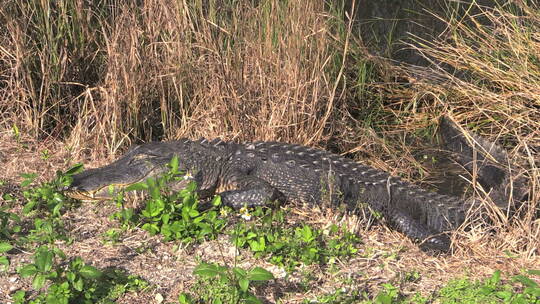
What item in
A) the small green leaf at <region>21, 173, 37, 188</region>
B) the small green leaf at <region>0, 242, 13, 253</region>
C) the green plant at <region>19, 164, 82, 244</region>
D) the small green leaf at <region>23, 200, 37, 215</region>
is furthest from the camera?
the small green leaf at <region>21, 173, 37, 188</region>

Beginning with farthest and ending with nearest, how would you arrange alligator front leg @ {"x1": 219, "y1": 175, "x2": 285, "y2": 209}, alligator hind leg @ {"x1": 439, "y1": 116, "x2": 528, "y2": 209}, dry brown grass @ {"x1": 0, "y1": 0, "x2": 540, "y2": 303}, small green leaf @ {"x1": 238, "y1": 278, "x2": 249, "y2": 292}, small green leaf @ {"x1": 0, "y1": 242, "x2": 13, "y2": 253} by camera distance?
dry brown grass @ {"x1": 0, "y1": 0, "x2": 540, "y2": 303} < alligator front leg @ {"x1": 219, "y1": 175, "x2": 285, "y2": 209} < alligator hind leg @ {"x1": 439, "y1": 116, "x2": 528, "y2": 209} < small green leaf @ {"x1": 0, "y1": 242, "x2": 13, "y2": 253} < small green leaf @ {"x1": 238, "y1": 278, "x2": 249, "y2": 292}

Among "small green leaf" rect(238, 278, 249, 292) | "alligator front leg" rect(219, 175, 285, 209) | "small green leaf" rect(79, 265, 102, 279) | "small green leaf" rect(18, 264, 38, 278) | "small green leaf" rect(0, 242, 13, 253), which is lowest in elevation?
"alligator front leg" rect(219, 175, 285, 209)

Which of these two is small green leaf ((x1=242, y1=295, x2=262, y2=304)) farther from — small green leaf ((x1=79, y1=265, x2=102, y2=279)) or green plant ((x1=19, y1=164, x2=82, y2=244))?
green plant ((x1=19, y1=164, x2=82, y2=244))

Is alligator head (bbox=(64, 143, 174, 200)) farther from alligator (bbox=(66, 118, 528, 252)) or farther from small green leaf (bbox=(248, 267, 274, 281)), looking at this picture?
small green leaf (bbox=(248, 267, 274, 281))

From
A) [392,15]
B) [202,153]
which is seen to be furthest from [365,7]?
[202,153]

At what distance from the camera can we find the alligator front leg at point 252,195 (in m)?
4.38

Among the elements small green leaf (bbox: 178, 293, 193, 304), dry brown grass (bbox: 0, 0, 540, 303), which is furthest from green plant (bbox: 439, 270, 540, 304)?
dry brown grass (bbox: 0, 0, 540, 303)

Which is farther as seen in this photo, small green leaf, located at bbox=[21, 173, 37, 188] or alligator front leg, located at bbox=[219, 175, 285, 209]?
alligator front leg, located at bbox=[219, 175, 285, 209]

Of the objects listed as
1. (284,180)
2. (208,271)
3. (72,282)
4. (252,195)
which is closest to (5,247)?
(72,282)

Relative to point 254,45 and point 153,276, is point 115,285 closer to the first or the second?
point 153,276

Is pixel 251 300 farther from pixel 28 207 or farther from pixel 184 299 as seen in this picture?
pixel 28 207

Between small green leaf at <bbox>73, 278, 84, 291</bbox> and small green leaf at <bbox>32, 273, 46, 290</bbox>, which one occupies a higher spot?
small green leaf at <bbox>32, 273, 46, 290</bbox>

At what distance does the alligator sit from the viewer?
438 cm

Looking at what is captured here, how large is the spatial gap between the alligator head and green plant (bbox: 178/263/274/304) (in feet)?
3.77
